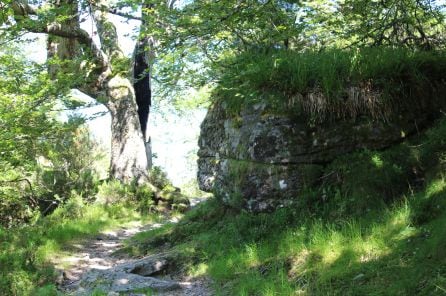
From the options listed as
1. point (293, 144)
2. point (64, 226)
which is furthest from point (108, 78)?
point (293, 144)

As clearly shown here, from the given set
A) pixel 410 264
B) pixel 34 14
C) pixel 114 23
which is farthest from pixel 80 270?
pixel 114 23

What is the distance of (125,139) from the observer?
44.8ft

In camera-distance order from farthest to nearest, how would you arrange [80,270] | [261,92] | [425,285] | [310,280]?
[80,270] → [261,92] → [310,280] → [425,285]

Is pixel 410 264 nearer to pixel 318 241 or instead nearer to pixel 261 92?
pixel 318 241

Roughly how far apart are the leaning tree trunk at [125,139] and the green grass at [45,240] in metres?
1.74

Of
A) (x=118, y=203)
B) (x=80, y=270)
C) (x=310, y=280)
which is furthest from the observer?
(x=118, y=203)

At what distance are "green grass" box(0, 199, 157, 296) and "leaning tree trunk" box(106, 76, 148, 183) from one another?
1.74 metres

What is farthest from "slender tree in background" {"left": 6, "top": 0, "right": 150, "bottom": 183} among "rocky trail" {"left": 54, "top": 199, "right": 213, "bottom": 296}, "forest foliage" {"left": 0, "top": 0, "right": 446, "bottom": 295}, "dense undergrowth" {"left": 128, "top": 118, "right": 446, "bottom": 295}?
"dense undergrowth" {"left": 128, "top": 118, "right": 446, "bottom": 295}

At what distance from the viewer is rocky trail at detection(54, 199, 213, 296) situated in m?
5.36

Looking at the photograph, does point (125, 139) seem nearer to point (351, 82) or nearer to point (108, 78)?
point (108, 78)

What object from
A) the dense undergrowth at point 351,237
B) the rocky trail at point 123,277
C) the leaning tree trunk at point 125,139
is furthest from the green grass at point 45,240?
the dense undergrowth at point 351,237

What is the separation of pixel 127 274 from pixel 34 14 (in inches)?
380

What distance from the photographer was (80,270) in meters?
7.10

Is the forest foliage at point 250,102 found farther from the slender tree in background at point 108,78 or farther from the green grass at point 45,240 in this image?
the slender tree in background at point 108,78
